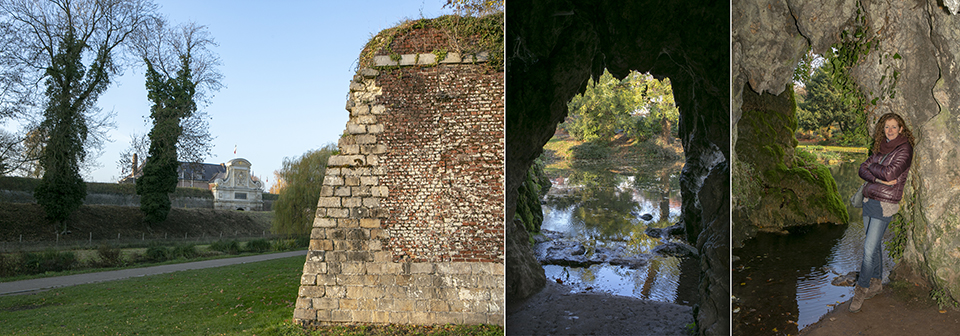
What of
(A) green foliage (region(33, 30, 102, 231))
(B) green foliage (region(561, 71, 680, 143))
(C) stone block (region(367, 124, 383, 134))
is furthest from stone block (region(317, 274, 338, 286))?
(A) green foliage (region(33, 30, 102, 231))

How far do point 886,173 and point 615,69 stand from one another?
12.6 feet

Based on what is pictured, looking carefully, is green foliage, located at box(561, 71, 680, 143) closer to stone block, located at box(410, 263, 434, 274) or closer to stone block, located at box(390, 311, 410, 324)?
stone block, located at box(410, 263, 434, 274)

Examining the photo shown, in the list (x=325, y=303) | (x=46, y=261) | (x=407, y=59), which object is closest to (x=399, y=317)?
(x=325, y=303)

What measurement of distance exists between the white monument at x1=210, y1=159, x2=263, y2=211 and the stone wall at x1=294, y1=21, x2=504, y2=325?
3232cm

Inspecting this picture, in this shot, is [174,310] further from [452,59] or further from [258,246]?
[258,246]

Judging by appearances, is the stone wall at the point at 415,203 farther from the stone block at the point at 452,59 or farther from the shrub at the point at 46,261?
the shrub at the point at 46,261

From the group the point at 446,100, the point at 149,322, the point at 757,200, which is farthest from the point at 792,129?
the point at 149,322

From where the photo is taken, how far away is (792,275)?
266 inches

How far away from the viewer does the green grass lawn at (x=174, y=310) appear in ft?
23.5

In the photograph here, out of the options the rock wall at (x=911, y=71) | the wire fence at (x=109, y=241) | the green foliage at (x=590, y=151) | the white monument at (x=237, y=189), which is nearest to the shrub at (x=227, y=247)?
the wire fence at (x=109, y=241)

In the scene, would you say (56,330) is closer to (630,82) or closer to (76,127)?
(630,82)

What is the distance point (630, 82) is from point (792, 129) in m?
5.54

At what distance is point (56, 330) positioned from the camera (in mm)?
7539

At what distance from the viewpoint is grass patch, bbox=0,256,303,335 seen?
7625 millimetres
